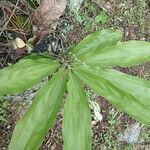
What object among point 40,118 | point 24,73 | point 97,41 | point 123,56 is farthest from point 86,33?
point 40,118

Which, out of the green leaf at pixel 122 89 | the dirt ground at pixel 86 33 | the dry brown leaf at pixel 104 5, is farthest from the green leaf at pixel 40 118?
the dry brown leaf at pixel 104 5

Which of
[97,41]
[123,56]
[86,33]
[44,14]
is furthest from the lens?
[86,33]

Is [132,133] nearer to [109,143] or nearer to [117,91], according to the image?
[109,143]

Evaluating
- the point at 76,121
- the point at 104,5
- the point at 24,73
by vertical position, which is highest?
the point at 104,5

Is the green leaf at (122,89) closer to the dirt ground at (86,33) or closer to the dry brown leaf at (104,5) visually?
the dirt ground at (86,33)

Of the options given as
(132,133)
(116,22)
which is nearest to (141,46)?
(116,22)

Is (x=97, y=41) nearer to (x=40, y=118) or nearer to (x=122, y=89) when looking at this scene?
(x=122, y=89)
